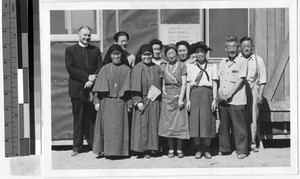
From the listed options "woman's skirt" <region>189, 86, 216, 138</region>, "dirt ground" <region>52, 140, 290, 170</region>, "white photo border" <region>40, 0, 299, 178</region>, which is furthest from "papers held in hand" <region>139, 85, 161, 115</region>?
"white photo border" <region>40, 0, 299, 178</region>

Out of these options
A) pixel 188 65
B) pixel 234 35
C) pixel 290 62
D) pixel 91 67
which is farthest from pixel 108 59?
pixel 290 62

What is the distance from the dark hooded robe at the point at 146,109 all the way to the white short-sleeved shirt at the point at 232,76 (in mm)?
425

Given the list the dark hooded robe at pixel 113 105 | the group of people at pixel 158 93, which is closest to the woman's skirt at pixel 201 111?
the group of people at pixel 158 93

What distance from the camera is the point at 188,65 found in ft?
17.4

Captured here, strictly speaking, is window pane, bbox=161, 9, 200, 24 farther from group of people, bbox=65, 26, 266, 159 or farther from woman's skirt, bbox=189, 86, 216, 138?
woman's skirt, bbox=189, 86, 216, 138

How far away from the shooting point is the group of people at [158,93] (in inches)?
207

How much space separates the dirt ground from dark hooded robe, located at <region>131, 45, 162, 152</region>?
103mm

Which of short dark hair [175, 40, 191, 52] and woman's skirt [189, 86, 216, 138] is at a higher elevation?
short dark hair [175, 40, 191, 52]

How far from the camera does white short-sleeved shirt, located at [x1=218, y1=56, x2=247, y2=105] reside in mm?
5301

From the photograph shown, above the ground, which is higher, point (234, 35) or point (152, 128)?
point (234, 35)

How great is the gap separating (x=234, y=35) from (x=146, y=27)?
603 mm

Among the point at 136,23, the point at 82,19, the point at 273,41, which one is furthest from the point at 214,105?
the point at 82,19

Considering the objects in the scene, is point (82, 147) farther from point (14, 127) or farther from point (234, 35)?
point (234, 35)

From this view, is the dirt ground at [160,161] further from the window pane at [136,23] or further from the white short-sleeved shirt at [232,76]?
the window pane at [136,23]
